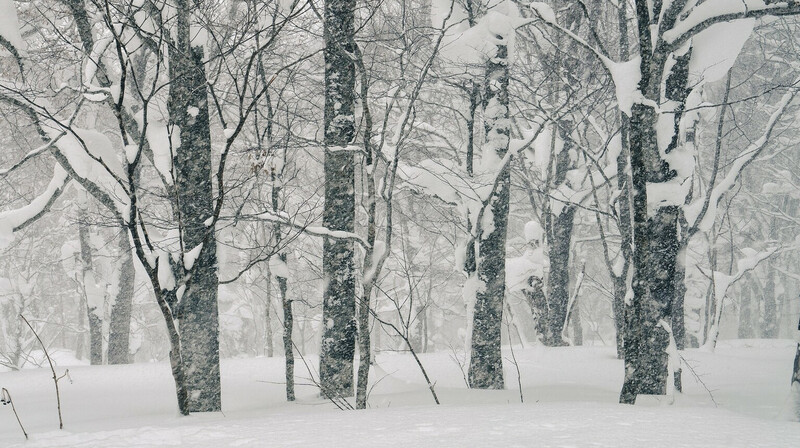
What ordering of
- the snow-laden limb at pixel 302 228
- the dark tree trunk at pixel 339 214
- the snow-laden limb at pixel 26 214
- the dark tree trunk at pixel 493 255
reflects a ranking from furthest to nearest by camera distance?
the dark tree trunk at pixel 493 255 < the snow-laden limb at pixel 26 214 < the dark tree trunk at pixel 339 214 < the snow-laden limb at pixel 302 228

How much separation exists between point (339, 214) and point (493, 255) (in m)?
2.34

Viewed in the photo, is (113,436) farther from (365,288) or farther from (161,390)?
(161,390)

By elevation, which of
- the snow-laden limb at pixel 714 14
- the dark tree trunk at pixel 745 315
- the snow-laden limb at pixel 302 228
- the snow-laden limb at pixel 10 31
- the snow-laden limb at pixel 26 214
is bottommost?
the dark tree trunk at pixel 745 315

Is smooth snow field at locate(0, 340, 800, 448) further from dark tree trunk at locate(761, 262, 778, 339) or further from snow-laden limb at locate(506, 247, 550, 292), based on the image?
dark tree trunk at locate(761, 262, 778, 339)

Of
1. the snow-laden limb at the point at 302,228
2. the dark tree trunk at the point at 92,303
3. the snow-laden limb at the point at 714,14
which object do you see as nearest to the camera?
the snow-laden limb at the point at 714,14

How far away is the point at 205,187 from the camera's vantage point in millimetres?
5703

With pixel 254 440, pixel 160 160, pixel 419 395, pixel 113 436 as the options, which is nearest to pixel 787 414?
pixel 419 395

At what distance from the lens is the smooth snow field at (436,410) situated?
2.43 metres

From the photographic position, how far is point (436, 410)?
332 cm

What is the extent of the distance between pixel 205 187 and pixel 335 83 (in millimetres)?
1881

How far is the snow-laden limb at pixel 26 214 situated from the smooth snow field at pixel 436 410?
201 cm

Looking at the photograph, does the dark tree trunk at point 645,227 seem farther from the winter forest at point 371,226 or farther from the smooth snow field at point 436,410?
the smooth snow field at point 436,410

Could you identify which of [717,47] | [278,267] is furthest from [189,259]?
[717,47]

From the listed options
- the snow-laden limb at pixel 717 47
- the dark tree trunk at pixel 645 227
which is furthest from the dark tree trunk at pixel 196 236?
the snow-laden limb at pixel 717 47
